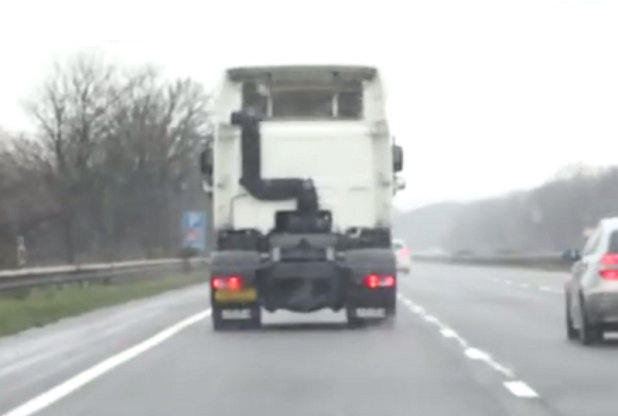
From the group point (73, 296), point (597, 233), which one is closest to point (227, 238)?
point (597, 233)

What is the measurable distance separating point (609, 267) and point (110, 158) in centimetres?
6723

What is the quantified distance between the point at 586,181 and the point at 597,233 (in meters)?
113

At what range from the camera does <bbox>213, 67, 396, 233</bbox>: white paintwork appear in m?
25.3

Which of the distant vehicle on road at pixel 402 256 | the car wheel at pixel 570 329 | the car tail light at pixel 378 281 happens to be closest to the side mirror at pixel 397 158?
the car tail light at pixel 378 281

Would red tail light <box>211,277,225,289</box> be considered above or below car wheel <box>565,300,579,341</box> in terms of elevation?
above

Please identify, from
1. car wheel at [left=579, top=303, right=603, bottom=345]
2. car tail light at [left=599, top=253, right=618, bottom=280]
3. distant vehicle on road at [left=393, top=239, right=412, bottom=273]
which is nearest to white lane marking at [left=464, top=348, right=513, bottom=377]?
car wheel at [left=579, top=303, right=603, bottom=345]

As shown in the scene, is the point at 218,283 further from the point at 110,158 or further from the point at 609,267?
the point at 110,158

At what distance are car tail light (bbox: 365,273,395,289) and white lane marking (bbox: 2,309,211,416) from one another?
9.70ft

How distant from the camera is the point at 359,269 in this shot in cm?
2522

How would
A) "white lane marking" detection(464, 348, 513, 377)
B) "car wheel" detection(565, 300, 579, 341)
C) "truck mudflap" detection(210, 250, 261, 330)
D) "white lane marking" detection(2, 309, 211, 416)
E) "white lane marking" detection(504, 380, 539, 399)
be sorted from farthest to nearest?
"truck mudflap" detection(210, 250, 261, 330) → "car wheel" detection(565, 300, 579, 341) → "white lane marking" detection(464, 348, 513, 377) → "white lane marking" detection(504, 380, 539, 399) → "white lane marking" detection(2, 309, 211, 416)

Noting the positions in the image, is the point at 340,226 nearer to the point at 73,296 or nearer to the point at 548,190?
the point at 73,296

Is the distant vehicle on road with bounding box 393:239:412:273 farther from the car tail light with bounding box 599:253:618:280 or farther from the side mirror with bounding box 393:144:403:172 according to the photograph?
the car tail light with bounding box 599:253:618:280

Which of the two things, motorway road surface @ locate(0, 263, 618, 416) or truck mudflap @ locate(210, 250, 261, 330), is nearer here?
motorway road surface @ locate(0, 263, 618, 416)

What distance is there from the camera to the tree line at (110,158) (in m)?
83.0
